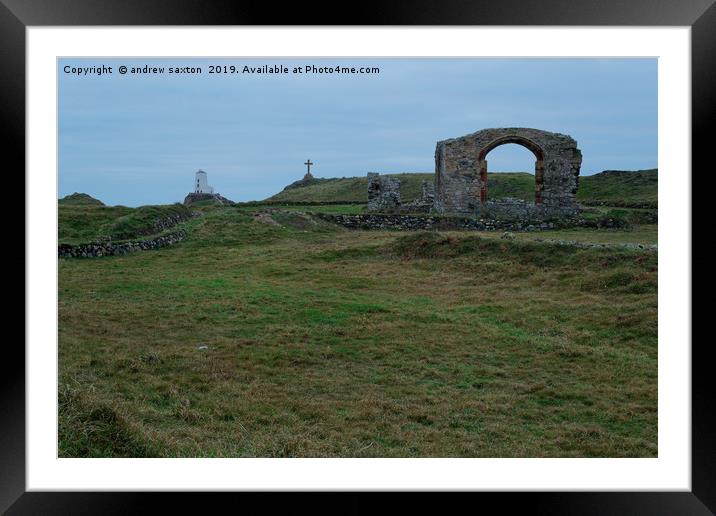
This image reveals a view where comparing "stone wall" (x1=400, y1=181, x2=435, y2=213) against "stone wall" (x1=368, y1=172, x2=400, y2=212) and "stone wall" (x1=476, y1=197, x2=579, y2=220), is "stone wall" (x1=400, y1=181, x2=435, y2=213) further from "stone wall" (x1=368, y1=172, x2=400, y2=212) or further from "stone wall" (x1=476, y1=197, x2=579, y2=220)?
"stone wall" (x1=476, y1=197, x2=579, y2=220)

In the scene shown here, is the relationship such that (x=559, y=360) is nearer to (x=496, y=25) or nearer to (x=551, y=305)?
(x=551, y=305)

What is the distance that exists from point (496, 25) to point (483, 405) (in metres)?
3.39

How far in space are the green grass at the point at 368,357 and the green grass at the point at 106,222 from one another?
2.32 m

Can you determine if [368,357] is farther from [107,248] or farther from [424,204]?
[424,204]

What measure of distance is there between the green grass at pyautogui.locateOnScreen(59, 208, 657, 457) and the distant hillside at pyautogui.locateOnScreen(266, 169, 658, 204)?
1882cm

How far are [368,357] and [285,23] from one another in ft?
14.0

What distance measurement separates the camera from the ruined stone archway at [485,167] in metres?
21.0

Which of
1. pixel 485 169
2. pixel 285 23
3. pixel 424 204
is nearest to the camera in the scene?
pixel 285 23

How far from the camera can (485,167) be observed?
2134 centimetres

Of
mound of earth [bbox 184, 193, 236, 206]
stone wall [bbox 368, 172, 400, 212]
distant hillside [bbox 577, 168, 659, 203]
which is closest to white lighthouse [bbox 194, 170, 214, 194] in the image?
mound of earth [bbox 184, 193, 236, 206]

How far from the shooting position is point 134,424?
4.54 meters

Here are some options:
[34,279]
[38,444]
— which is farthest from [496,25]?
[38,444]

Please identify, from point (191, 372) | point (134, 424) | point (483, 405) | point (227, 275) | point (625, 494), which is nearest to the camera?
point (625, 494)

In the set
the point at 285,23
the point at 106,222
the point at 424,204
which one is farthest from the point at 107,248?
the point at 424,204
